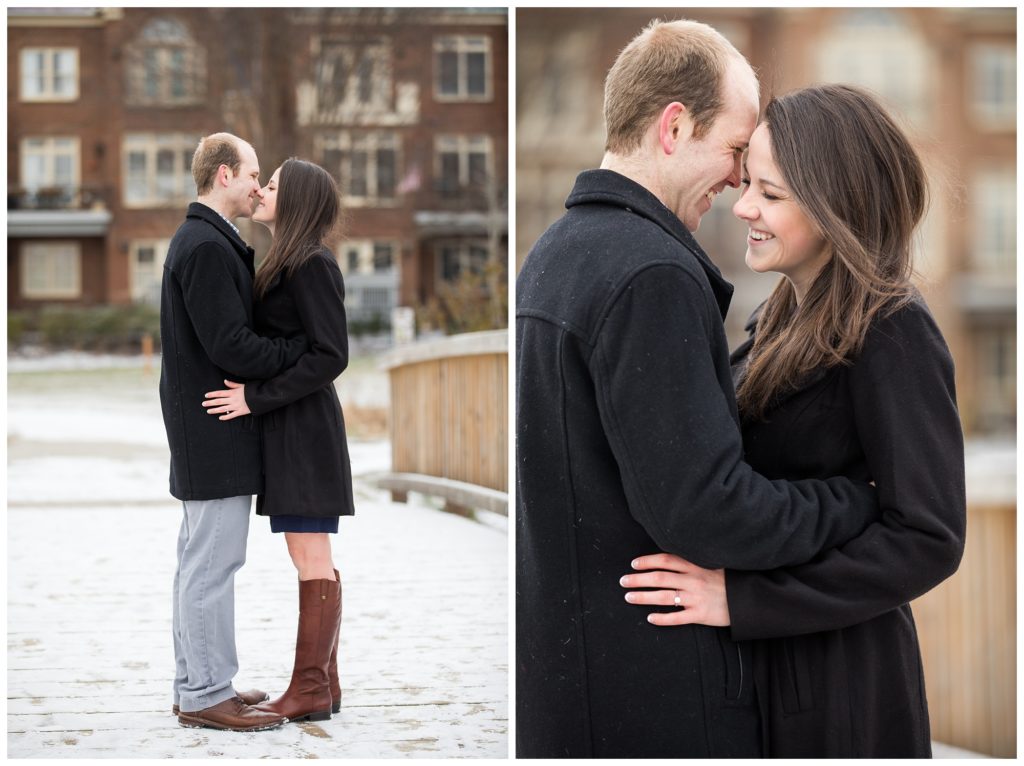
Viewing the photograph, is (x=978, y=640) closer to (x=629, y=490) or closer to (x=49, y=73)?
(x=629, y=490)

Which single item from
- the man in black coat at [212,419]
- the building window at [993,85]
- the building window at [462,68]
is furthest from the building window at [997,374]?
the building window at [462,68]

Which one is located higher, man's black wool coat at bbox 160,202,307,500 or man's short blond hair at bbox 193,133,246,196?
man's short blond hair at bbox 193,133,246,196

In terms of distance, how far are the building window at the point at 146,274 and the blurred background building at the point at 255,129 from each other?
0.03 metres

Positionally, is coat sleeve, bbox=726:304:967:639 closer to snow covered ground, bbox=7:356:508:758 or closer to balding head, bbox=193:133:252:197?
snow covered ground, bbox=7:356:508:758

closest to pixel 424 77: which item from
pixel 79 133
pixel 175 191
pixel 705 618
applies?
pixel 175 191

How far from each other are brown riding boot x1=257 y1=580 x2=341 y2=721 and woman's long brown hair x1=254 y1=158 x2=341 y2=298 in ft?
1.97

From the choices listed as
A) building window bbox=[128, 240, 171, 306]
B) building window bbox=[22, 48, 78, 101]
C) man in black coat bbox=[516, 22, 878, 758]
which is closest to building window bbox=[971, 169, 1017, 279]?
man in black coat bbox=[516, 22, 878, 758]

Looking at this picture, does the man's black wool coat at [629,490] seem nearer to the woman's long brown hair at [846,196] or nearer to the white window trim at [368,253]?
the woman's long brown hair at [846,196]

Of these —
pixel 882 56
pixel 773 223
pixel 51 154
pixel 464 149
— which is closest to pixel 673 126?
pixel 773 223

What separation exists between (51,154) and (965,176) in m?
10.5

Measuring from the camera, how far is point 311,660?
2.25 m

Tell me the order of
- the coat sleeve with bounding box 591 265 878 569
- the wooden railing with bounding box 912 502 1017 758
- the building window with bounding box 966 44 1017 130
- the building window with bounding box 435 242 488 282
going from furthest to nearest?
the building window with bounding box 435 242 488 282 < the wooden railing with bounding box 912 502 1017 758 < the building window with bounding box 966 44 1017 130 < the coat sleeve with bounding box 591 265 878 569

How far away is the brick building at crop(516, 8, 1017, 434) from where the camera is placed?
2.54 m

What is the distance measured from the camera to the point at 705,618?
4.99 feet
